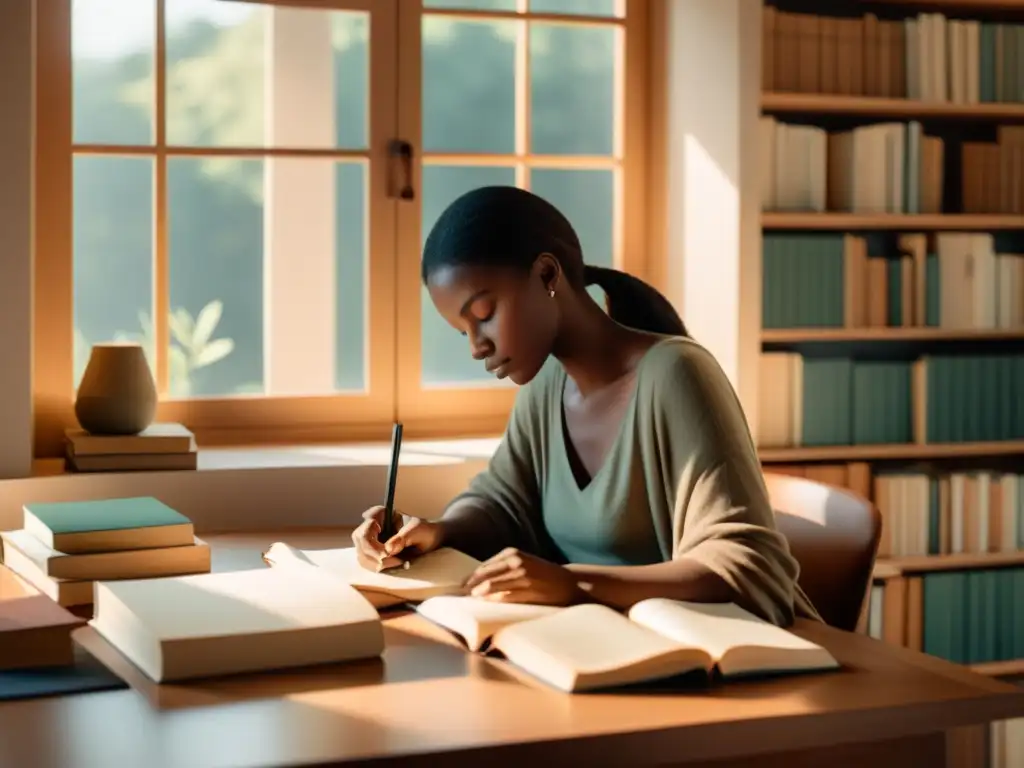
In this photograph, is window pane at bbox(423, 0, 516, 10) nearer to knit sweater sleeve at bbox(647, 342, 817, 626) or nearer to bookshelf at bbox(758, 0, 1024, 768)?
bookshelf at bbox(758, 0, 1024, 768)

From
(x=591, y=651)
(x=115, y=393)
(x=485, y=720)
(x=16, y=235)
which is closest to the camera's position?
(x=485, y=720)

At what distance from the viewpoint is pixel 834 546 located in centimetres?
241

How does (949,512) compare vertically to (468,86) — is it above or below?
below

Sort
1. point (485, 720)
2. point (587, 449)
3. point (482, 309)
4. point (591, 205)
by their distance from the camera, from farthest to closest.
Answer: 1. point (591, 205)
2. point (587, 449)
3. point (482, 309)
4. point (485, 720)

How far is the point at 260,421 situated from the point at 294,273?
41 cm

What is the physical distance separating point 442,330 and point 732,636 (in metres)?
2.04

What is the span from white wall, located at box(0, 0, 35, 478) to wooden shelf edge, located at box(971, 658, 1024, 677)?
2.39 meters

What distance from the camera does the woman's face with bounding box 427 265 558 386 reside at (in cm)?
215

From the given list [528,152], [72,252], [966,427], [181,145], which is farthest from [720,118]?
[72,252]

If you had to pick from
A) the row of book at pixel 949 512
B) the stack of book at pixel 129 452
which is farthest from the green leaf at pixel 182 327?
the row of book at pixel 949 512

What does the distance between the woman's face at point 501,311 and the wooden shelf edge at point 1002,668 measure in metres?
2.03

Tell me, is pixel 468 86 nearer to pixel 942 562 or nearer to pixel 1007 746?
pixel 942 562

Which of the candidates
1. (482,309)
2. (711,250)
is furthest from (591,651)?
(711,250)

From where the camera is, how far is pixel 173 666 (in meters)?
1.65
